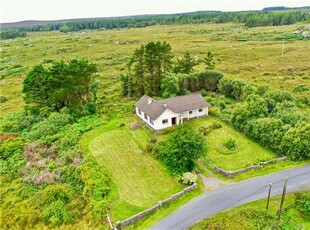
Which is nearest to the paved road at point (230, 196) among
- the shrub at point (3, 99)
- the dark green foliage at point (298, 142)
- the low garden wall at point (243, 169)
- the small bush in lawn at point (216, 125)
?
the low garden wall at point (243, 169)

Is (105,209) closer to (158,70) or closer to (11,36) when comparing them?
(158,70)

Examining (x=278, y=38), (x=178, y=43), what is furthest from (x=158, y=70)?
(x=278, y=38)

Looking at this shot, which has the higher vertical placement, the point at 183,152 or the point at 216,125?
the point at 183,152

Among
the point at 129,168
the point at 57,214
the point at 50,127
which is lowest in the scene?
the point at 57,214

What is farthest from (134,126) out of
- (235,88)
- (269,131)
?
(235,88)

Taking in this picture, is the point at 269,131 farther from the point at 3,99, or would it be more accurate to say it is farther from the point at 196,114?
the point at 3,99

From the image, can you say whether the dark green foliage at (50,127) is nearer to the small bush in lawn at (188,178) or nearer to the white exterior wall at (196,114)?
the white exterior wall at (196,114)
